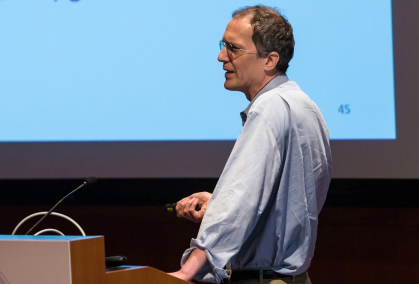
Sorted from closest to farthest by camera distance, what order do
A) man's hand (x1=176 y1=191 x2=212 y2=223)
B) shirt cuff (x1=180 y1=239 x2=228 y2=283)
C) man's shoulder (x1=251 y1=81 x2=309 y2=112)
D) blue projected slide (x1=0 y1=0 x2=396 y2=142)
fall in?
shirt cuff (x1=180 y1=239 x2=228 y2=283) → man's shoulder (x1=251 y1=81 x2=309 y2=112) → man's hand (x1=176 y1=191 x2=212 y2=223) → blue projected slide (x1=0 y1=0 x2=396 y2=142)

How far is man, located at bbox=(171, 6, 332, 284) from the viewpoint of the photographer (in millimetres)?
1706

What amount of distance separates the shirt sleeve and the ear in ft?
0.89

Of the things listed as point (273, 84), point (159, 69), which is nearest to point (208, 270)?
point (273, 84)

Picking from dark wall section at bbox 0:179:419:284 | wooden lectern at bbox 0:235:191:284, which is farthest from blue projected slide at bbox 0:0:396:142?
wooden lectern at bbox 0:235:191:284

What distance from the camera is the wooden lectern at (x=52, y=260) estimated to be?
138 centimetres

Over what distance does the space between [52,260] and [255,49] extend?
930 mm

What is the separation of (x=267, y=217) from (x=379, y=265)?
1947 mm

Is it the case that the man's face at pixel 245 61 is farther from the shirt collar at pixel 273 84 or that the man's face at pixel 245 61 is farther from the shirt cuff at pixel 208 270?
the shirt cuff at pixel 208 270

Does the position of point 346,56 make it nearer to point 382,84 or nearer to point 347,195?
point 382,84

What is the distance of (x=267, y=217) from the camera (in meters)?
1.84

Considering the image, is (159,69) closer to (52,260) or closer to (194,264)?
(194,264)

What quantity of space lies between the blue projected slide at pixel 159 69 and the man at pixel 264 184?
1.33 metres

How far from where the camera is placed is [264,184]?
1771 millimetres

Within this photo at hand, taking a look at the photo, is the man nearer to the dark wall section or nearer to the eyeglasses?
the eyeglasses
